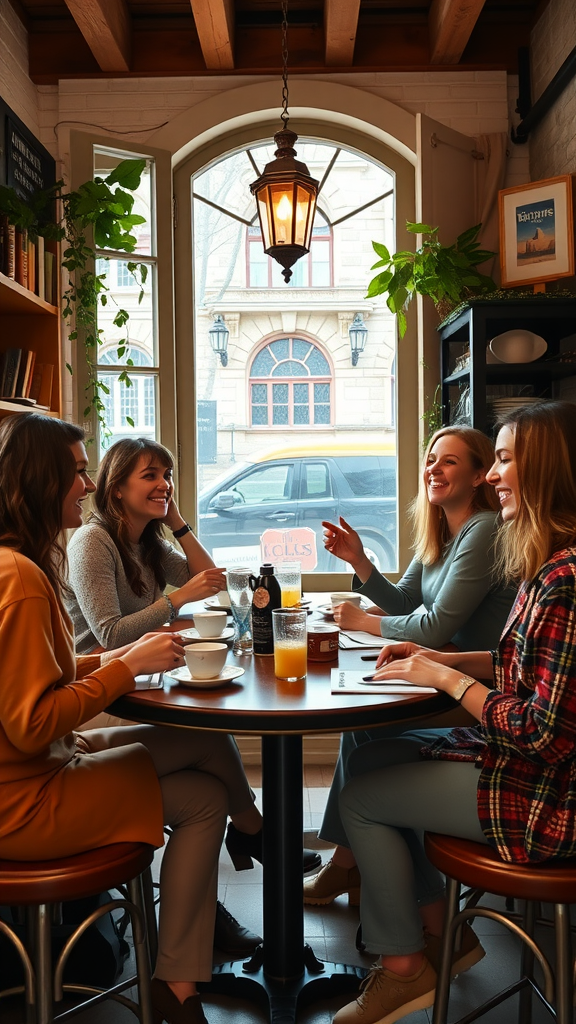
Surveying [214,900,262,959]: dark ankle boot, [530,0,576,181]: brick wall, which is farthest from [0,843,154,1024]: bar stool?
[530,0,576,181]: brick wall

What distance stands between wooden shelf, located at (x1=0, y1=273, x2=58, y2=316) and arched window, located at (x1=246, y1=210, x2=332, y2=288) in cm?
124

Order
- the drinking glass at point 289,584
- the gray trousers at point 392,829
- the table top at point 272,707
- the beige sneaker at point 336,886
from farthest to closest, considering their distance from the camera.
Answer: the beige sneaker at point 336,886
the drinking glass at point 289,584
the gray trousers at point 392,829
the table top at point 272,707

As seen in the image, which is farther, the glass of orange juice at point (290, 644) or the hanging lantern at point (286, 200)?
the hanging lantern at point (286, 200)

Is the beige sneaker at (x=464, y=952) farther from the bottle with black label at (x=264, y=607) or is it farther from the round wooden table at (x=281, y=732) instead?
the bottle with black label at (x=264, y=607)

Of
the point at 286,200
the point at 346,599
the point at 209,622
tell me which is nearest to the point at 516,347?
the point at 286,200

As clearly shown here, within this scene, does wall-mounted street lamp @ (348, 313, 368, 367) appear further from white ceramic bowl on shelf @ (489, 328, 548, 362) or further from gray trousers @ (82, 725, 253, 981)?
gray trousers @ (82, 725, 253, 981)

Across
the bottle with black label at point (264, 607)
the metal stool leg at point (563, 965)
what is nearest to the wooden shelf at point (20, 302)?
the bottle with black label at point (264, 607)

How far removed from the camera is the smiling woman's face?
1.61 metres

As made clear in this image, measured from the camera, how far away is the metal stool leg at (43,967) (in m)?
1.37

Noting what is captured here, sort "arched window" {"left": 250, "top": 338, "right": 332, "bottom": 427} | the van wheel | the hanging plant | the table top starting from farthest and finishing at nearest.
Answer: "arched window" {"left": 250, "top": 338, "right": 332, "bottom": 427}, the van wheel, the hanging plant, the table top

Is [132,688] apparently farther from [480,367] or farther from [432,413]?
[432,413]

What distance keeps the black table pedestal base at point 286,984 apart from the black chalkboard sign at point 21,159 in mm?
2511

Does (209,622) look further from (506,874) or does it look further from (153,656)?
(506,874)

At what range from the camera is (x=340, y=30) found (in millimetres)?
3373
